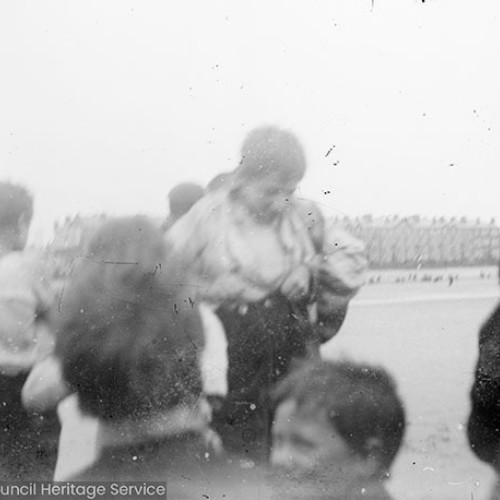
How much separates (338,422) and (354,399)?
0.08 m

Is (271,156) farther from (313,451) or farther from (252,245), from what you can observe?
(313,451)

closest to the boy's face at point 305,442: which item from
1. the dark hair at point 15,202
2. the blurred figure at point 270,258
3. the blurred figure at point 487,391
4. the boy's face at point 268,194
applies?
the blurred figure at point 270,258

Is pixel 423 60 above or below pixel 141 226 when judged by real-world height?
above

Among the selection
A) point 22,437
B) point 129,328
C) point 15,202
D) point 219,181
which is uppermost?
point 219,181

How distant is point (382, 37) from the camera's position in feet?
7.38

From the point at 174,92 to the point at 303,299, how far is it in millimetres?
712

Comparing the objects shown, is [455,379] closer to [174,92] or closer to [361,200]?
[361,200]

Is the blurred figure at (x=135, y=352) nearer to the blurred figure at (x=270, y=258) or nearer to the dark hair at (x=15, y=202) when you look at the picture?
the blurred figure at (x=270, y=258)

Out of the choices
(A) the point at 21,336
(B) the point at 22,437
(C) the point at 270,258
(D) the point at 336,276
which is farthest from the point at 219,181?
(B) the point at 22,437

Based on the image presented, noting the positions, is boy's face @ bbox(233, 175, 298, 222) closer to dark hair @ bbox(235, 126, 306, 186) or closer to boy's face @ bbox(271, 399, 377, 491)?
dark hair @ bbox(235, 126, 306, 186)

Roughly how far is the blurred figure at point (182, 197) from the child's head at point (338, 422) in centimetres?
59

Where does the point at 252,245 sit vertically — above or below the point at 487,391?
above

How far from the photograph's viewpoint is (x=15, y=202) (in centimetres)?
229

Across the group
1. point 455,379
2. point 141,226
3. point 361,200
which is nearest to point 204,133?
point 141,226
